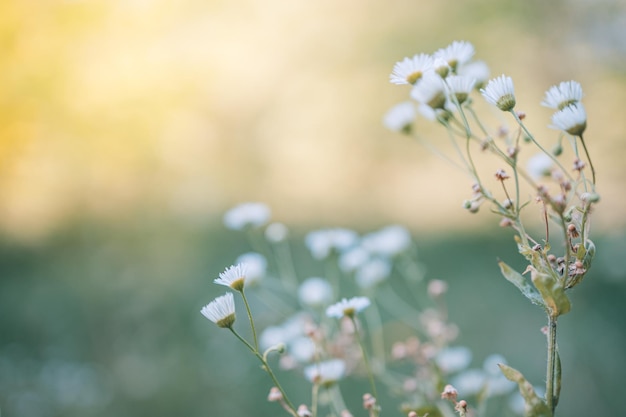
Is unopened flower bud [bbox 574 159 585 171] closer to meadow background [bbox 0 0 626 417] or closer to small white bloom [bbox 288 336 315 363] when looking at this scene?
small white bloom [bbox 288 336 315 363]

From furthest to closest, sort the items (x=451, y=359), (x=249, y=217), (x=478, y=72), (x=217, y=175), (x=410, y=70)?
(x=217, y=175)
(x=249, y=217)
(x=451, y=359)
(x=478, y=72)
(x=410, y=70)

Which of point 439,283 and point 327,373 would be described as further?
point 439,283

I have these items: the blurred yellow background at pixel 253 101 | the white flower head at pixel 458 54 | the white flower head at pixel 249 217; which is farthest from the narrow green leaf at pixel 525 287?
the blurred yellow background at pixel 253 101

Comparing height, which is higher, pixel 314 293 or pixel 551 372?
pixel 314 293

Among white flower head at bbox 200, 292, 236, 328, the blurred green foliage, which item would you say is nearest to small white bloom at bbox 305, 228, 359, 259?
white flower head at bbox 200, 292, 236, 328

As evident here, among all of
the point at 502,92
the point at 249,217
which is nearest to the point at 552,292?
the point at 502,92

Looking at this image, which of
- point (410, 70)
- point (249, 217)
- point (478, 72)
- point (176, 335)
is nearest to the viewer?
point (410, 70)

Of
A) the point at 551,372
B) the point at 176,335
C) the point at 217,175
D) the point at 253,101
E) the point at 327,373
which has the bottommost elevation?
the point at 551,372

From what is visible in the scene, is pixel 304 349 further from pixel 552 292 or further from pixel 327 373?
pixel 552 292
